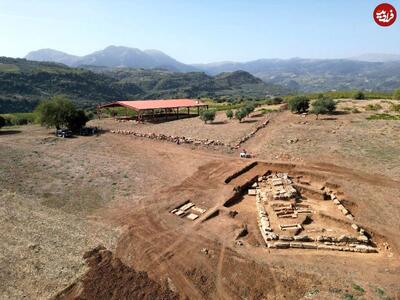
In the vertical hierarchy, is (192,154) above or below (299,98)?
below

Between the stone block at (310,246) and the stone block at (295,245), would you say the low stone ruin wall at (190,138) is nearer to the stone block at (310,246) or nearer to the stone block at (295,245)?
the stone block at (295,245)

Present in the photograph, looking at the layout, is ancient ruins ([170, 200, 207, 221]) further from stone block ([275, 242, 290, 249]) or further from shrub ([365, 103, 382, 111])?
shrub ([365, 103, 382, 111])

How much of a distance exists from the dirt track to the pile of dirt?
49cm

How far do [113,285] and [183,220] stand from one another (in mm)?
7363

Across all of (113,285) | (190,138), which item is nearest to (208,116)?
(190,138)

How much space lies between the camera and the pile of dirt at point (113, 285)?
14.4 m

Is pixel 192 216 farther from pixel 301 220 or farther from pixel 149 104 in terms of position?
pixel 149 104

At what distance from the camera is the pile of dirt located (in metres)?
14.4

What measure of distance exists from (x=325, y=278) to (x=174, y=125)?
3866 centimetres

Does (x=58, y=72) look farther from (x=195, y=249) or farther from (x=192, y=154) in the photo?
(x=195, y=249)

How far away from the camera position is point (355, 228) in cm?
2027

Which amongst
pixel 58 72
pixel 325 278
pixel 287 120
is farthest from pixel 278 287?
pixel 58 72

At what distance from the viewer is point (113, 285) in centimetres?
1498

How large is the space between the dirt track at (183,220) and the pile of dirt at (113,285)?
49cm
